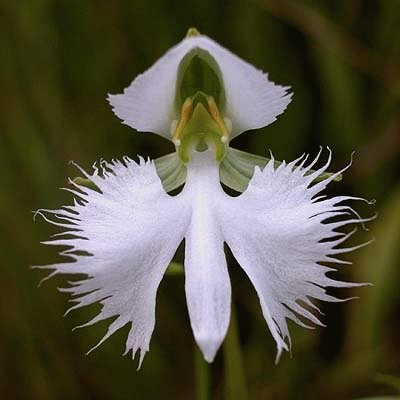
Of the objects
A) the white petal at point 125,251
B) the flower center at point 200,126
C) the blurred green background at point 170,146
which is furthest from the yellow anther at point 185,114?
the blurred green background at point 170,146

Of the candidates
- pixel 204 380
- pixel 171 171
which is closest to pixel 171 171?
pixel 171 171

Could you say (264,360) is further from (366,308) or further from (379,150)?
(379,150)

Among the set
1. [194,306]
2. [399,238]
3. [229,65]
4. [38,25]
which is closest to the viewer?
[194,306]

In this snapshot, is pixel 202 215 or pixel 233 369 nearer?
pixel 202 215

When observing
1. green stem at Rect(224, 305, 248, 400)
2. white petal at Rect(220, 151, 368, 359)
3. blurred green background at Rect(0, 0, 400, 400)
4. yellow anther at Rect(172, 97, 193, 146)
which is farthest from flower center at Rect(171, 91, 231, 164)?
blurred green background at Rect(0, 0, 400, 400)

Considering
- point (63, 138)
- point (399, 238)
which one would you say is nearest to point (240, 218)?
point (399, 238)

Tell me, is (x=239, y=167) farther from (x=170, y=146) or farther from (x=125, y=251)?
(x=170, y=146)

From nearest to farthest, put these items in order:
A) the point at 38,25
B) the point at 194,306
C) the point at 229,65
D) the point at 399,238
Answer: the point at 194,306 < the point at 229,65 < the point at 399,238 < the point at 38,25
